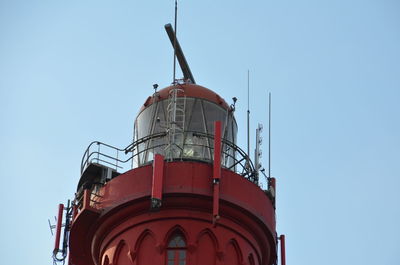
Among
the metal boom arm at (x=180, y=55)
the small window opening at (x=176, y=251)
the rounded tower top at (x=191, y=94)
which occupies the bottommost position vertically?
the small window opening at (x=176, y=251)

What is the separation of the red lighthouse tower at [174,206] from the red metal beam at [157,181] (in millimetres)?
32

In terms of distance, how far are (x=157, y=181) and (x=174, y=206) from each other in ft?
4.06

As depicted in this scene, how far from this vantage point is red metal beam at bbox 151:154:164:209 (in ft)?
99.6

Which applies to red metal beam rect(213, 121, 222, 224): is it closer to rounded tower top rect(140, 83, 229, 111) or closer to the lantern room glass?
the lantern room glass

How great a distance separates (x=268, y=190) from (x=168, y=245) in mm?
4861

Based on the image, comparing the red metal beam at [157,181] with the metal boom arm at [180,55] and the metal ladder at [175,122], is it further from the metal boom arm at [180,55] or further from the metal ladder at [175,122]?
the metal boom arm at [180,55]

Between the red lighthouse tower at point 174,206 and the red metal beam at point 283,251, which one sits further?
the red metal beam at point 283,251

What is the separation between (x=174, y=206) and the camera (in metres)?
31.3

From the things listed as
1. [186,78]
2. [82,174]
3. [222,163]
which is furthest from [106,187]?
[186,78]

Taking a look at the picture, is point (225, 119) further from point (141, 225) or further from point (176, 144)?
point (141, 225)

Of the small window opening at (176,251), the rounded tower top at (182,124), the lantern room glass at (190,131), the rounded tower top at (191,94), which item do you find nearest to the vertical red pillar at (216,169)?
the small window opening at (176,251)

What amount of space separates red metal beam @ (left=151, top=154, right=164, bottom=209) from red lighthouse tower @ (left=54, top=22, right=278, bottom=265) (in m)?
0.03

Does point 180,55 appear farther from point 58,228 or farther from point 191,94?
point 58,228

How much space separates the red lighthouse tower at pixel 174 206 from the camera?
30984 millimetres
